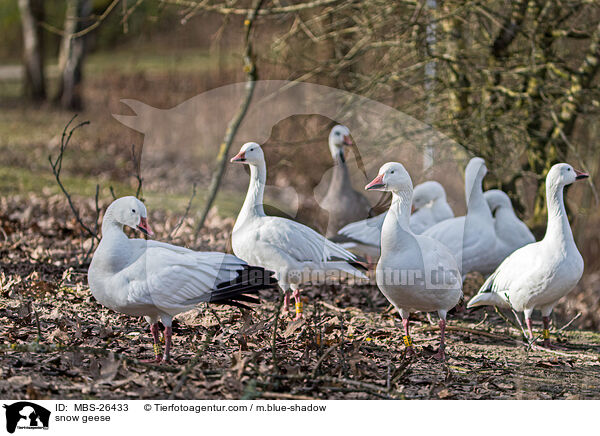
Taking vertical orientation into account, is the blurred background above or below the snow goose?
above

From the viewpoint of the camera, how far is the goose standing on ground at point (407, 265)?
5062 mm

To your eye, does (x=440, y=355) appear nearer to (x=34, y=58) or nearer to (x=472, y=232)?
(x=472, y=232)

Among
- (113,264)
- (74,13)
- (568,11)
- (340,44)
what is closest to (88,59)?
(74,13)

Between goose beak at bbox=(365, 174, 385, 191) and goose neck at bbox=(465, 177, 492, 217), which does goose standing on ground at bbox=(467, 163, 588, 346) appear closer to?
goose neck at bbox=(465, 177, 492, 217)

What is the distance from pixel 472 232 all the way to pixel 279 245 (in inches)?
88.9

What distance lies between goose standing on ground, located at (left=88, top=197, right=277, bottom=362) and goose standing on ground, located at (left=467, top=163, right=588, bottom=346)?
226 centimetres

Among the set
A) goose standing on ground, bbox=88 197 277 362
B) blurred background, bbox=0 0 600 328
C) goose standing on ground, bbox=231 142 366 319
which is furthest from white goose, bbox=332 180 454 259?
goose standing on ground, bbox=88 197 277 362

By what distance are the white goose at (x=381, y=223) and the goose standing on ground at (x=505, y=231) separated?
23.0 inches

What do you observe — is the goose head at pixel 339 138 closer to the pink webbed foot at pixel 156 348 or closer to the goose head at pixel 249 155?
the goose head at pixel 249 155

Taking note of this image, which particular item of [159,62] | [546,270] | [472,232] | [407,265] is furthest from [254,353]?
[159,62]

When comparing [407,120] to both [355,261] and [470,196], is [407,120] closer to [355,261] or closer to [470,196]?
[470,196]

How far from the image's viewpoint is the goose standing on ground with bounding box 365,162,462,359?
16.6 ft

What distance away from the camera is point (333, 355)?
4641 mm
